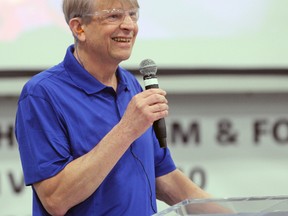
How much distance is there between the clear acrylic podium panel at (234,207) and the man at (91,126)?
0.20 meters

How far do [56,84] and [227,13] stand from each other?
129 cm

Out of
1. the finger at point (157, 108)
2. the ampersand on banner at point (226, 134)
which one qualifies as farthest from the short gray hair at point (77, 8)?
the ampersand on banner at point (226, 134)

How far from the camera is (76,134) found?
4.73 ft

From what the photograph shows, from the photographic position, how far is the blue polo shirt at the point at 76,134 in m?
1.41

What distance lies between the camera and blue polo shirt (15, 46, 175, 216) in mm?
1410

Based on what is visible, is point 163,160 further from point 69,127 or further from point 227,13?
point 227,13

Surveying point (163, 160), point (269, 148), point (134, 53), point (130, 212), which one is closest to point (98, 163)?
point (130, 212)

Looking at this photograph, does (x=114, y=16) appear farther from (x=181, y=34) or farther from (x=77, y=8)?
(x=181, y=34)

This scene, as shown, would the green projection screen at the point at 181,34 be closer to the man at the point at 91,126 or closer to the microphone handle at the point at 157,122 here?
the man at the point at 91,126

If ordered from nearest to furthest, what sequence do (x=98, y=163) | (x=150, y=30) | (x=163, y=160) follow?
(x=98, y=163)
(x=163, y=160)
(x=150, y=30)

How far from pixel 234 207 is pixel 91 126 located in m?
0.38

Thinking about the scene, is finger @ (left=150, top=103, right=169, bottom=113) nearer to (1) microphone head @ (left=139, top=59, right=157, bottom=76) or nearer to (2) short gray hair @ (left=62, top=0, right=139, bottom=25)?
(1) microphone head @ (left=139, top=59, right=157, bottom=76)

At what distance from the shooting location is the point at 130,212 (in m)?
1.49

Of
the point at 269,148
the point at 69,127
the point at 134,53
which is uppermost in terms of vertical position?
the point at 134,53
